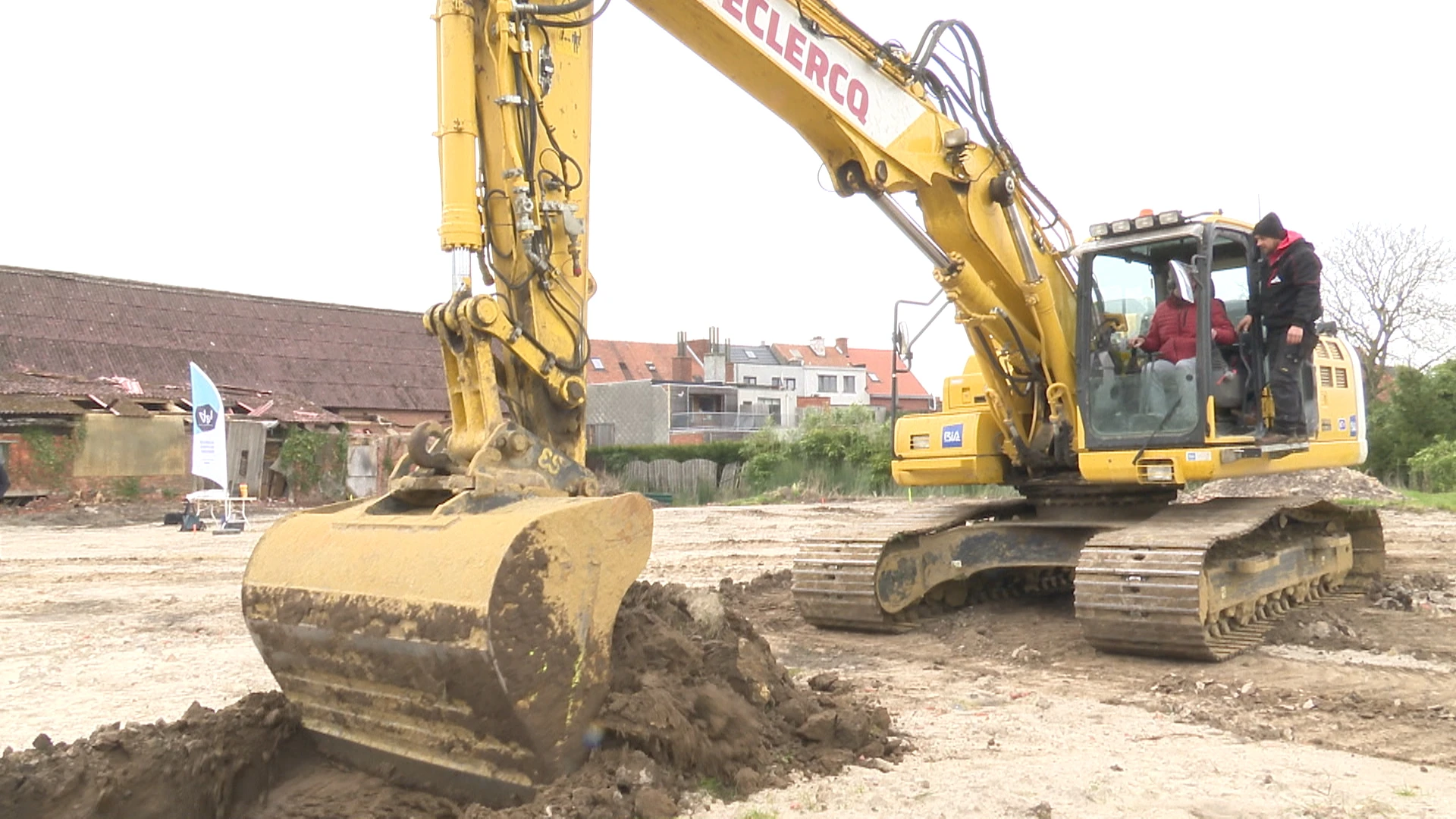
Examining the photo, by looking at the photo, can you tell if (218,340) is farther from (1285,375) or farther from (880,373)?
(880,373)

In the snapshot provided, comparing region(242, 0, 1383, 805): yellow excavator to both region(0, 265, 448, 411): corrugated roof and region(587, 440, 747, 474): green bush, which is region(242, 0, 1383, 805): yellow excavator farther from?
region(0, 265, 448, 411): corrugated roof

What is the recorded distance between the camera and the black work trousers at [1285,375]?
6883mm

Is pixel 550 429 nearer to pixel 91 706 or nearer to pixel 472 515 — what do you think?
pixel 472 515

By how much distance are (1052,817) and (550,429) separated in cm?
233

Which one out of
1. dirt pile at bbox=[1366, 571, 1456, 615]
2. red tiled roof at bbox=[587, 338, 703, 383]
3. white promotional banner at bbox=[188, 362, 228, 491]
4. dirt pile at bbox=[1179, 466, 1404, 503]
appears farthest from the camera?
red tiled roof at bbox=[587, 338, 703, 383]

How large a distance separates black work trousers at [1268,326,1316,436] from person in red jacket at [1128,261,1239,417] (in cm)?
24

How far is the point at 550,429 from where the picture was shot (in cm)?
453

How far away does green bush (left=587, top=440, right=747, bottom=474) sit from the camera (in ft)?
96.4

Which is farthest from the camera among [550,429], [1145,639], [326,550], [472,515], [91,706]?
[1145,639]

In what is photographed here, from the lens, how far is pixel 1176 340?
693 centimetres

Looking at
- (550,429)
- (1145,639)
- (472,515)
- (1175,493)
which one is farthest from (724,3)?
(1175,493)

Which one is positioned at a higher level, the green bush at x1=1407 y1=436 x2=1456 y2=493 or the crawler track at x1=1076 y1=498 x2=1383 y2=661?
the green bush at x1=1407 y1=436 x2=1456 y2=493

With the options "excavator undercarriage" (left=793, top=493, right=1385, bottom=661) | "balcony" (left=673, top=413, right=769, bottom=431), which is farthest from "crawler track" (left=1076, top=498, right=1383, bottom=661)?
"balcony" (left=673, top=413, right=769, bottom=431)

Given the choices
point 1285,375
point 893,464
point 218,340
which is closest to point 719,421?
point 218,340
